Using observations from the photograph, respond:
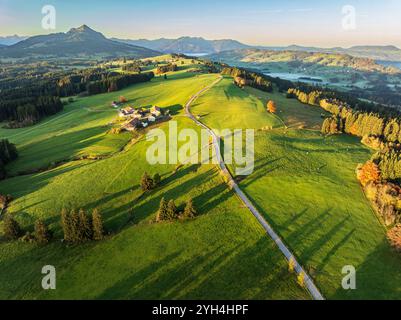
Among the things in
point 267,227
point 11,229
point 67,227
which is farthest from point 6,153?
point 267,227

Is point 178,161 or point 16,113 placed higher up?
point 16,113

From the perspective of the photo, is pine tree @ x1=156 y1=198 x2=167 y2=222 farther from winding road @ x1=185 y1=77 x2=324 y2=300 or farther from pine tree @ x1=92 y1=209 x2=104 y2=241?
winding road @ x1=185 y1=77 x2=324 y2=300

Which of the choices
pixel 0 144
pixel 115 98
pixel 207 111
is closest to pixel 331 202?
pixel 207 111

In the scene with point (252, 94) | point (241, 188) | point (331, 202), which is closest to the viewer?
point (331, 202)

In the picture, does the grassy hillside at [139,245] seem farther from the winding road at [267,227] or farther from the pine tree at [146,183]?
the pine tree at [146,183]

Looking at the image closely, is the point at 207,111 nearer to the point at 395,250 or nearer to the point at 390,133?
the point at 390,133

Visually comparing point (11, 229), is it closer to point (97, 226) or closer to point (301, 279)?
point (97, 226)
